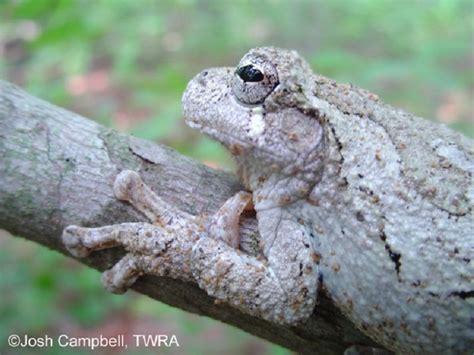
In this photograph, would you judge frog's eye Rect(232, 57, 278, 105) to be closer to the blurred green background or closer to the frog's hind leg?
the frog's hind leg

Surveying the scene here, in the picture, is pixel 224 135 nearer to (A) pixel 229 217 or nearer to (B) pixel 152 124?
(A) pixel 229 217

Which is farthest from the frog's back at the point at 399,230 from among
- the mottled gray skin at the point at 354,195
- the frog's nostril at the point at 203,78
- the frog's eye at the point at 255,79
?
the frog's nostril at the point at 203,78

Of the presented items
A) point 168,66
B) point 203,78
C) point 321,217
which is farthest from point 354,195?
A: point 168,66

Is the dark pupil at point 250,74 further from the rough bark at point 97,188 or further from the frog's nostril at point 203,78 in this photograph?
the rough bark at point 97,188

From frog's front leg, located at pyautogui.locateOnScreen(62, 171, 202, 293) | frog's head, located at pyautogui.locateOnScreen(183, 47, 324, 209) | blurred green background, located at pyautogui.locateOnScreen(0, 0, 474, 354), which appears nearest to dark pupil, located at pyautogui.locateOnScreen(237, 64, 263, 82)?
frog's head, located at pyautogui.locateOnScreen(183, 47, 324, 209)

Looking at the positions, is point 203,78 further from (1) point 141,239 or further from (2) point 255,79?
(1) point 141,239

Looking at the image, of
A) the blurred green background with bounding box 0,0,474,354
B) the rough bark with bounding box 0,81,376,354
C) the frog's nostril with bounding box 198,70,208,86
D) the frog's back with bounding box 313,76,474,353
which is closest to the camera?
the frog's back with bounding box 313,76,474,353

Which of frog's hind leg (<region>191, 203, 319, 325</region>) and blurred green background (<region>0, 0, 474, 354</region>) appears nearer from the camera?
frog's hind leg (<region>191, 203, 319, 325</region>)
